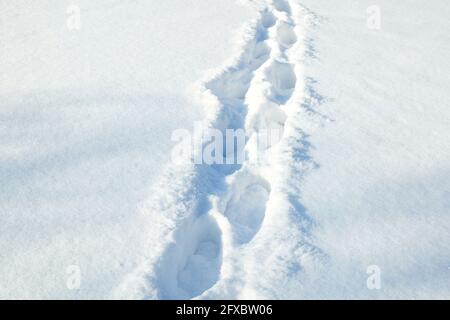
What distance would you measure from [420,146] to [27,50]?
226 centimetres

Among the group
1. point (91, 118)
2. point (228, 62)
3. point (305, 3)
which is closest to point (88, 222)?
point (91, 118)

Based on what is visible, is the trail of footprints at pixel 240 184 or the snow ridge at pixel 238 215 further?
the trail of footprints at pixel 240 184

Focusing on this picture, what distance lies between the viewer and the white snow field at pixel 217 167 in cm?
113

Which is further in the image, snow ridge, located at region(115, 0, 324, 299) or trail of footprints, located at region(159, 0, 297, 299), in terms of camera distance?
trail of footprints, located at region(159, 0, 297, 299)

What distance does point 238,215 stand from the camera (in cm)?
148

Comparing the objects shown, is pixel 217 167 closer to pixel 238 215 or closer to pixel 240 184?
pixel 240 184

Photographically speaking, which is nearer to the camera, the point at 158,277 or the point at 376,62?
the point at 158,277

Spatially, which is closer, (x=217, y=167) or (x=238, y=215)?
(x=238, y=215)

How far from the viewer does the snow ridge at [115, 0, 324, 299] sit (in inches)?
44.0

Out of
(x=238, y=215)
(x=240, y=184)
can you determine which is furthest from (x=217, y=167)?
(x=238, y=215)

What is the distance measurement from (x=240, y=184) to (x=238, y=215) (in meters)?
0.15

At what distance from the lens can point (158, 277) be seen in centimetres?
111

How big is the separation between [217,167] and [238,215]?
0.26 meters
